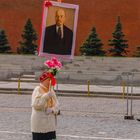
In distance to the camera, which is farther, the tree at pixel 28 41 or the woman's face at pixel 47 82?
the tree at pixel 28 41

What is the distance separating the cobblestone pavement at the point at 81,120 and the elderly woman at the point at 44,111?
9.63 ft

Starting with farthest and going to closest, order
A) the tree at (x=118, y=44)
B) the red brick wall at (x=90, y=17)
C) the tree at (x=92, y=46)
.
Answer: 1. the red brick wall at (x=90, y=17)
2. the tree at (x=118, y=44)
3. the tree at (x=92, y=46)

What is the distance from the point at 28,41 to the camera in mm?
37906

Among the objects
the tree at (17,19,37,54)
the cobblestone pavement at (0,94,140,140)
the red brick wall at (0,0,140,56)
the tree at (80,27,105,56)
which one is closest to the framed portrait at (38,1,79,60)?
the cobblestone pavement at (0,94,140,140)

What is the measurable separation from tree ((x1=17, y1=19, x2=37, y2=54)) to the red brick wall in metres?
1.86

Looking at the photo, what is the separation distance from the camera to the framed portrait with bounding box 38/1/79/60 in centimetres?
1294

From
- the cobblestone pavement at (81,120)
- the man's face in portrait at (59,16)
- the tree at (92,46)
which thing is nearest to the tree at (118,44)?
the tree at (92,46)

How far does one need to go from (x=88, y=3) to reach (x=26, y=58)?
9.47 m

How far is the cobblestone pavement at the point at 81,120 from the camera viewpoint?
401 inches

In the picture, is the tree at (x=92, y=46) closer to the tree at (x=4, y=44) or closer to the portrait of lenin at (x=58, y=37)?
the tree at (x=4, y=44)

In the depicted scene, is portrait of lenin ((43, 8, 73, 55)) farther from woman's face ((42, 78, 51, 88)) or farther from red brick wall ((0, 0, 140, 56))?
red brick wall ((0, 0, 140, 56))

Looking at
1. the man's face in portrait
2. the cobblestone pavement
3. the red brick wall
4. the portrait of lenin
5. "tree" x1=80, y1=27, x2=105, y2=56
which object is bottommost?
the cobblestone pavement

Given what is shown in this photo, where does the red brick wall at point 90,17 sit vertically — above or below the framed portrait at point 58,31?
above

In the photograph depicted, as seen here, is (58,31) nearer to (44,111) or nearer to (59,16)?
(59,16)
